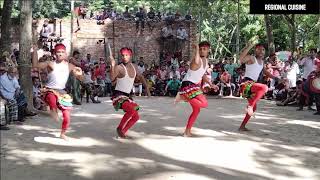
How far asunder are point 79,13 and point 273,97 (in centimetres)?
1443

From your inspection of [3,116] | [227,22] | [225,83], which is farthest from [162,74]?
[227,22]

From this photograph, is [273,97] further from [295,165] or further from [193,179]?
[193,179]

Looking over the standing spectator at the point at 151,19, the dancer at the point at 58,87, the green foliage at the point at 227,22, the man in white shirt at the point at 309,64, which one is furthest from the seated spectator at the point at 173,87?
the dancer at the point at 58,87

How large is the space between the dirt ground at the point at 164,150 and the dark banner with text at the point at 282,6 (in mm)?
6842

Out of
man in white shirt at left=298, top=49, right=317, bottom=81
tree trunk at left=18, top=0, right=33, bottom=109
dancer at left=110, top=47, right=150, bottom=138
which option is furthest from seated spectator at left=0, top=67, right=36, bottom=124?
man in white shirt at left=298, top=49, right=317, bottom=81

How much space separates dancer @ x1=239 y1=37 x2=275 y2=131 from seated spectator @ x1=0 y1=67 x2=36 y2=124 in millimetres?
4794

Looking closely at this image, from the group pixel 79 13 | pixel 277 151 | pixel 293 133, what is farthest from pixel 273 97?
pixel 79 13

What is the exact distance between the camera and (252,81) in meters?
10.0

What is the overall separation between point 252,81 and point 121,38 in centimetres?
1990

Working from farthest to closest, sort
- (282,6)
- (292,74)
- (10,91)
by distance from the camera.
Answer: (282,6) → (292,74) → (10,91)

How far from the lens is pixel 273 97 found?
726 inches

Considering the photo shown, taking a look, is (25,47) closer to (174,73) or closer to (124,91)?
(124,91)

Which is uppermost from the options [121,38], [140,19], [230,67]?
[140,19]

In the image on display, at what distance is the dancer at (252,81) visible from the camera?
9.73 m
